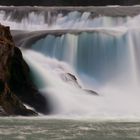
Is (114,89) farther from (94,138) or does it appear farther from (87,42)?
(94,138)

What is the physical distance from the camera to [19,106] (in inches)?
1166

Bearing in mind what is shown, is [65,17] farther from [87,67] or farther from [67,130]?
[67,130]

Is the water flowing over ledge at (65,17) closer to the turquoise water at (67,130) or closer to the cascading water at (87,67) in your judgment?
the cascading water at (87,67)

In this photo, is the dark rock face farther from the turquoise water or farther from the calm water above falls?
the turquoise water

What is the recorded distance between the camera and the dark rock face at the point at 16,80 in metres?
30.0

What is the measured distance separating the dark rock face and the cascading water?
34.4 inches

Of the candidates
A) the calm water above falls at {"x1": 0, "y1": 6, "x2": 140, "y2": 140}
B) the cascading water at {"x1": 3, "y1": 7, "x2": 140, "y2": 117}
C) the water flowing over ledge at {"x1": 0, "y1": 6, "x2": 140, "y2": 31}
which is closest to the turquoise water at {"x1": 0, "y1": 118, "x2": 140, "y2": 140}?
the calm water above falls at {"x1": 0, "y1": 6, "x2": 140, "y2": 140}

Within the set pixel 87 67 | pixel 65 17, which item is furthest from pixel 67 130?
pixel 65 17

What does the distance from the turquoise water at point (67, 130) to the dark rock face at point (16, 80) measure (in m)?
4.03

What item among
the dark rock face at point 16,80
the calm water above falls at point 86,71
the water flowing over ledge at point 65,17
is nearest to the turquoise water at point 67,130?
the calm water above falls at point 86,71

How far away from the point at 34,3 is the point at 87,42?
28634mm

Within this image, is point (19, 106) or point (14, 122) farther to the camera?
point (19, 106)

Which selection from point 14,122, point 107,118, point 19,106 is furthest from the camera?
point 19,106

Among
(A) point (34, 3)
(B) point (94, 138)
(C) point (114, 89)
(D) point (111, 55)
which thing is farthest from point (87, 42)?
(A) point (34, 3)
